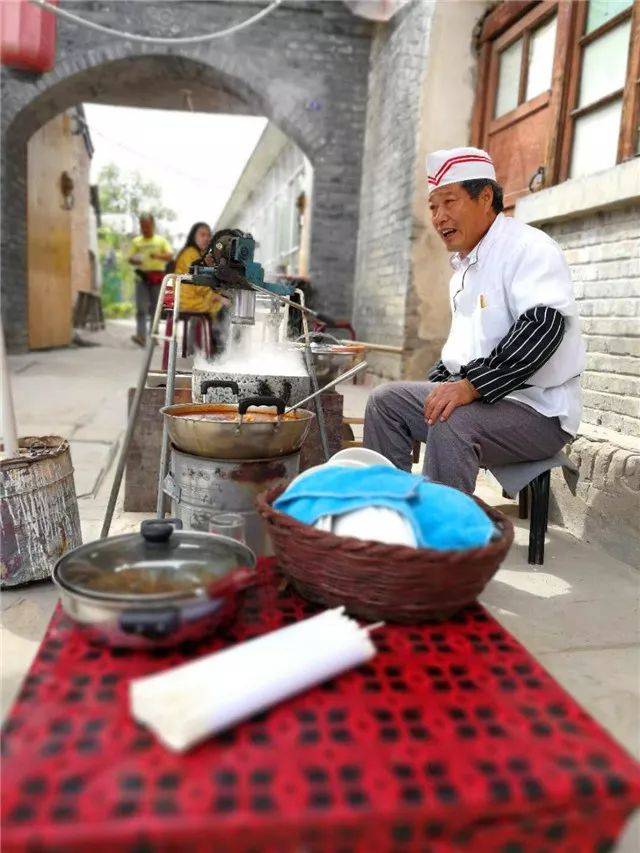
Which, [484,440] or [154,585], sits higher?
[484,440]

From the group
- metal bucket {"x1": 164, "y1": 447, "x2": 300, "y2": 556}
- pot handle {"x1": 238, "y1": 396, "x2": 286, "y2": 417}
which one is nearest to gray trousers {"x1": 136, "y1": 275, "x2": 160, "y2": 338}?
metal bucket {"x1": 164, "y1": 447, "x2": 300, "y2": 556}

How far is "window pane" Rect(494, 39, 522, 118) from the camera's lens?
5.35 meters

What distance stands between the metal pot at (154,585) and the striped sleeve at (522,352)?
126 centimetres

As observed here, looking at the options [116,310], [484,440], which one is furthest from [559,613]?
[116,310]

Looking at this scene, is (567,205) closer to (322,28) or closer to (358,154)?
(358,154)

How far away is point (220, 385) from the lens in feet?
8.12

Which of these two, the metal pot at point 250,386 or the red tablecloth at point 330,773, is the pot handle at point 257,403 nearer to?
the metal pot at point 250,386

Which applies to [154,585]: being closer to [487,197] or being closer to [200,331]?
[487,197]

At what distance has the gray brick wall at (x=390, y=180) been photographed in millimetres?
6609

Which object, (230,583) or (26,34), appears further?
(26,34)

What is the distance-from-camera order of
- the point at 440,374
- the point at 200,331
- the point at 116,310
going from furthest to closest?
the point at 116,310
the point at 200,331
the point at 440,374

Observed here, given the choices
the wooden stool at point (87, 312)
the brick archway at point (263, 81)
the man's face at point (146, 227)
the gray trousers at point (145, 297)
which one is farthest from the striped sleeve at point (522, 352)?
the wooden stool at point (87, 312)

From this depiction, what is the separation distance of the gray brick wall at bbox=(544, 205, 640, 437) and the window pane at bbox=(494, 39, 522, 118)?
2656 mm

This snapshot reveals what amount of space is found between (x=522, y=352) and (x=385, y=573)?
4.27 ft
